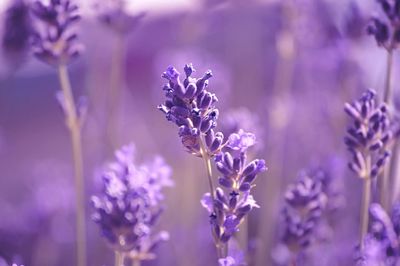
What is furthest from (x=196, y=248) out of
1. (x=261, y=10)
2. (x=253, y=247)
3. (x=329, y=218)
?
(x=261, y=10)

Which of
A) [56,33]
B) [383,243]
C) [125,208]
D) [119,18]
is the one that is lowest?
[383,243]

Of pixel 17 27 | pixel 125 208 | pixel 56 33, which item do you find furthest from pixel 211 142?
pixel 17 27

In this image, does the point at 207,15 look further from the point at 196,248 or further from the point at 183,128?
the point at 183,128

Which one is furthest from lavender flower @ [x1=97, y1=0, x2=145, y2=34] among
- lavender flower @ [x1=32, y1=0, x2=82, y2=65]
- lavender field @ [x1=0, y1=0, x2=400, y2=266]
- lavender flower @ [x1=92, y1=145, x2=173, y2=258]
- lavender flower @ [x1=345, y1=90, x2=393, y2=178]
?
lavender flower @ [x1=345, y1=90, x2=393, y2=178]

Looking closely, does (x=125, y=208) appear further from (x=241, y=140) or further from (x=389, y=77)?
A: (x=389, y=77)

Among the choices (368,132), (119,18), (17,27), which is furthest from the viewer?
(17,27)

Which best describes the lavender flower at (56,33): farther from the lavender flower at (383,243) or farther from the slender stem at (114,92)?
the lavender flower at (383,243)

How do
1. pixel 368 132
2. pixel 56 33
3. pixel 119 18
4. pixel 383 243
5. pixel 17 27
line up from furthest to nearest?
pixel 17 27, pixel 119 18, pixel 56 33, pixel 368 132, pixel 383 243
